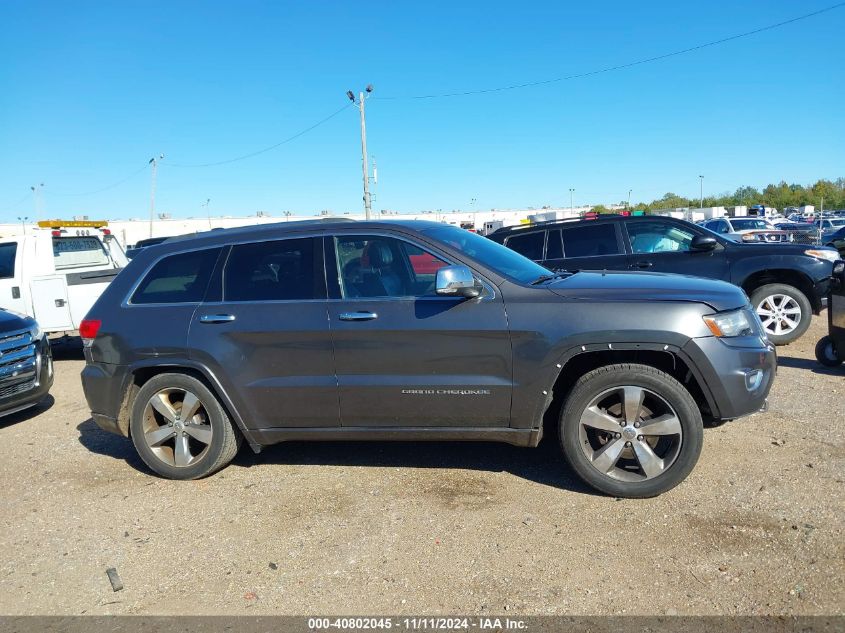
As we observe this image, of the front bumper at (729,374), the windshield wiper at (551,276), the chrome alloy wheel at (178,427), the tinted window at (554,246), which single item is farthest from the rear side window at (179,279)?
the tinted window at (554,246)

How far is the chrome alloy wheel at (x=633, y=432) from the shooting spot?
373 cm

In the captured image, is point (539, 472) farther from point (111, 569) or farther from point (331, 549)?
point (111, 569)

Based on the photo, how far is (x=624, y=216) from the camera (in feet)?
27.4

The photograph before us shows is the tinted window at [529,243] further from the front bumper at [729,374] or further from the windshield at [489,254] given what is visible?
the front bumper at [729,374]

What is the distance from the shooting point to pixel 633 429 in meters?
3.75

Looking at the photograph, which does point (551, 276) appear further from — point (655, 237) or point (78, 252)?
point (78, 252)

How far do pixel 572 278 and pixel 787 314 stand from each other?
514 centimetres

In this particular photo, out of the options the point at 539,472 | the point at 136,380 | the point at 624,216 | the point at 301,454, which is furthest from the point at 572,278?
the point at 624,216

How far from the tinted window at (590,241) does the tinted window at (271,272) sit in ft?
16.5

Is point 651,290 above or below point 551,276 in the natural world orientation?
below

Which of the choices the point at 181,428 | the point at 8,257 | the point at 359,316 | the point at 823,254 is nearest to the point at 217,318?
the point at 181,428

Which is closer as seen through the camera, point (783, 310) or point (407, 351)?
point (407, 351)

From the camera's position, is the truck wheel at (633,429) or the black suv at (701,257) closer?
the truck wheel at (633,429)

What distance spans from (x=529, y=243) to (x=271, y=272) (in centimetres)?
502
